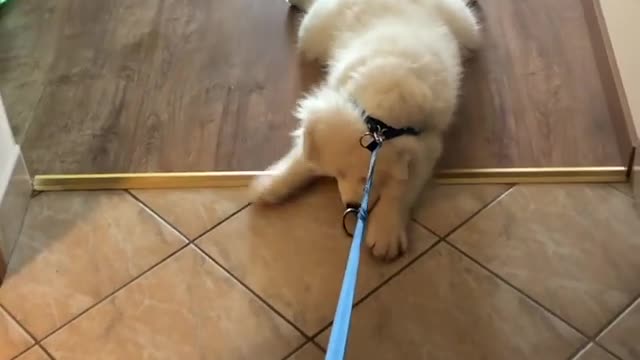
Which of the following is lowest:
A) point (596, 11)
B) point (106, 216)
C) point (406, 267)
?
point (106, 216)

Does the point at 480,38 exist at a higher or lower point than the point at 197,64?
higher

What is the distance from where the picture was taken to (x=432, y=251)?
5.73 ft

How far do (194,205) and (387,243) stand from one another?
0.42 m

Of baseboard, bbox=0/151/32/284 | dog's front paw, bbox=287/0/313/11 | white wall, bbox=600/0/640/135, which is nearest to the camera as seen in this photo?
baseboard, bbox=0/151/32/284

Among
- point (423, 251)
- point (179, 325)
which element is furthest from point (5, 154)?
point (423, 251)

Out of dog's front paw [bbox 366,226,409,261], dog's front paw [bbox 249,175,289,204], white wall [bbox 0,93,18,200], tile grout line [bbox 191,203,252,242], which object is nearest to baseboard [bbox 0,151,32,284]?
white wall [bbox 0,93,18,200]

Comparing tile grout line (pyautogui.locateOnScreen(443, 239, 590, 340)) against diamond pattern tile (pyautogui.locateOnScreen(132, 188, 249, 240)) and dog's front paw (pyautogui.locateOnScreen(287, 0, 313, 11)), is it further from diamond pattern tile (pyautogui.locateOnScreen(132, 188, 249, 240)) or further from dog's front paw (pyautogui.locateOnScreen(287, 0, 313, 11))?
dog's front paw (pyautogui.locateOnScreen(287, 0, 313, 11))

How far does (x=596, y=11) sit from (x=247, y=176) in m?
0.97

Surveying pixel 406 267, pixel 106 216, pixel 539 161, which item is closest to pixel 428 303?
pixel 406 267

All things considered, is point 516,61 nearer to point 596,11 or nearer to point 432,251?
point 596,11

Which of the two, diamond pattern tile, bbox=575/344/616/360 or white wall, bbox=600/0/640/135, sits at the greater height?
white wall, bbox=600/0/640/135

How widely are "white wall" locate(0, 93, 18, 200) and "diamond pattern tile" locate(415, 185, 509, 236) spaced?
82 cm

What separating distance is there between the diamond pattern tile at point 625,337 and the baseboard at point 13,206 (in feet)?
3.67

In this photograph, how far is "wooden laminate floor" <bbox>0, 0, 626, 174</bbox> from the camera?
198 cm
